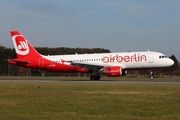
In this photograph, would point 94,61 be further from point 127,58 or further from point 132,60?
point 132,60

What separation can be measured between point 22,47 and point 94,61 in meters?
10.7

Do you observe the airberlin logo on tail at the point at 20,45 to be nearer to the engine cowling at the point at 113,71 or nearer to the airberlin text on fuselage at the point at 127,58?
the airberlin text on fuselage at the point at 127,58

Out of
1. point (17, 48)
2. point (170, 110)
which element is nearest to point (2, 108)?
point (170, 110)

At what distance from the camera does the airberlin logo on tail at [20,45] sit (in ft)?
170

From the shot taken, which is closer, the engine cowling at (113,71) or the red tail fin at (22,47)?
the engine cowling at (113,71)

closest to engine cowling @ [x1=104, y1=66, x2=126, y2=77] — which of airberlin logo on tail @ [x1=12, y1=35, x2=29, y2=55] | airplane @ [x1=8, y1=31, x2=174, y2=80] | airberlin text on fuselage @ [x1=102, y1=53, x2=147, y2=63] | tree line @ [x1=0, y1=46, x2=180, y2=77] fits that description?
airplane @ [x1=8, y1=31, x2=174, y2=80]

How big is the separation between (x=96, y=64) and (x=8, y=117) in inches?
1402

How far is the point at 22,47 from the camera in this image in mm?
51875

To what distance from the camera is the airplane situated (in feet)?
156

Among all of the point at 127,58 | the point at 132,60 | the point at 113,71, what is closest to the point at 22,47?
the point at 113,71

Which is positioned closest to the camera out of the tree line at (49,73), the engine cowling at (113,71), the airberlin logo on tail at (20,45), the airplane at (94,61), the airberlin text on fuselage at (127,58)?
the engine cowling at (113,71)

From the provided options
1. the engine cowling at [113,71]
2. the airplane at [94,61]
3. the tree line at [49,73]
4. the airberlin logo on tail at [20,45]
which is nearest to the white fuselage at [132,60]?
the airplane at [94,61]

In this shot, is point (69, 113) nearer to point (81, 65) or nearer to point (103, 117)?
point (103, 117)

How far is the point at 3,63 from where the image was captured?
85.2 meters
